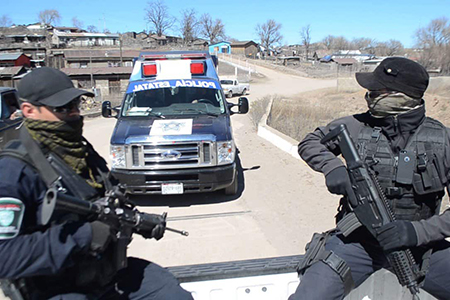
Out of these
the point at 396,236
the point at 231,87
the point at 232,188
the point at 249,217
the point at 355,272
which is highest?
the point at 396,236

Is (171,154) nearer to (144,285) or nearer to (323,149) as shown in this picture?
(323,149)

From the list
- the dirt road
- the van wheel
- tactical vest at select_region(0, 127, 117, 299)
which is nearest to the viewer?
tactical vest at select_region(0, 127, 117, 299)

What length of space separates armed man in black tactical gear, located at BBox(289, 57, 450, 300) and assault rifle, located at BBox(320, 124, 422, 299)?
0.03 meters

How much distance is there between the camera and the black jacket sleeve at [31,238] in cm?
163

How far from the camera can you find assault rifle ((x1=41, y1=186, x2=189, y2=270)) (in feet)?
5.23

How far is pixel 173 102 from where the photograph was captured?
21.9ft

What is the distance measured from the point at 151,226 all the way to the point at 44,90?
92cm

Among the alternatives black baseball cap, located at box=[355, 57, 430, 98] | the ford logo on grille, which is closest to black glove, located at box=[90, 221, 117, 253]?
black baseball cap, located at box=[355, 57, 430, 98]

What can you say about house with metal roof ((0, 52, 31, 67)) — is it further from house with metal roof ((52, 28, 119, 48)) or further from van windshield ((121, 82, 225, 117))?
van windshield ((121, 82, 225, 117))

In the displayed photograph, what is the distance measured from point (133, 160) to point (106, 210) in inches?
147

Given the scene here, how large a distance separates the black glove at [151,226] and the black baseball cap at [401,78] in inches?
66.8

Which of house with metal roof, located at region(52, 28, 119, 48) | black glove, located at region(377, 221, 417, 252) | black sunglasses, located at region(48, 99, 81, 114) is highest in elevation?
house with metal roof, located at region(52, 28, 119, 48)

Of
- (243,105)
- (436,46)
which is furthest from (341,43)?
(243,105)

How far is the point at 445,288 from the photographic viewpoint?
239 centimetres
